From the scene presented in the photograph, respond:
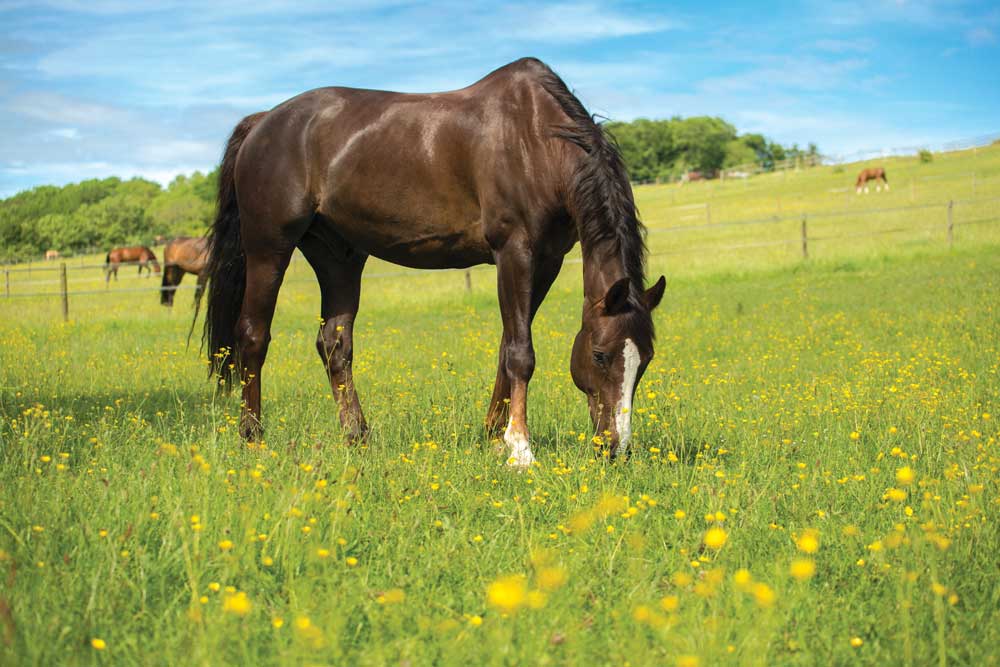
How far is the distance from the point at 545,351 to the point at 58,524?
7315 millimetres

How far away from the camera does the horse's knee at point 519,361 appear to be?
5398 millimetres

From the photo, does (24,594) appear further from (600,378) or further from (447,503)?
(600,378)

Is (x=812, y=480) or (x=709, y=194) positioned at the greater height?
(x=709, y=194)

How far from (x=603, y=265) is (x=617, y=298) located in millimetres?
368

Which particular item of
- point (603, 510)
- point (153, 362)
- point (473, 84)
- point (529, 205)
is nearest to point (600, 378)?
point (529, 205)

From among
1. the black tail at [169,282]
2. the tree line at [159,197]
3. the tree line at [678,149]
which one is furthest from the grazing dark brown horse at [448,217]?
the tree line at [678,149]

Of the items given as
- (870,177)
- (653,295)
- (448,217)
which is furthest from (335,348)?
(870,177)

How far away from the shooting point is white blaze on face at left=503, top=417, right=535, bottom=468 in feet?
16.7

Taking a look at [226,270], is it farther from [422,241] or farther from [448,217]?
[448,217]

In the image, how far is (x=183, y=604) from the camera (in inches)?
118

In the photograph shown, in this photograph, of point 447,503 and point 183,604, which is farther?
point 447,503

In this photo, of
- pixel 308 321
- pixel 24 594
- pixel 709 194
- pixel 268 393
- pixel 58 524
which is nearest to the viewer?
pixel 24 594

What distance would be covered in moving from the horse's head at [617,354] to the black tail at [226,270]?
3.12 metres

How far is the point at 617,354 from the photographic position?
192 inches
